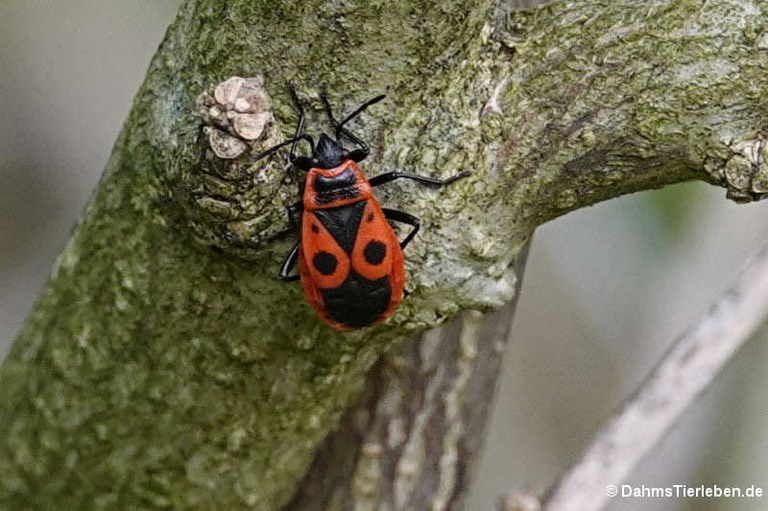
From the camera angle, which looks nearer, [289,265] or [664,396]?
[289,265]

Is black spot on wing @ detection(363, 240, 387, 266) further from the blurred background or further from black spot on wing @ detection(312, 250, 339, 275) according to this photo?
the blurred background

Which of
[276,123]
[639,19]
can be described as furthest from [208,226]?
[639,19]

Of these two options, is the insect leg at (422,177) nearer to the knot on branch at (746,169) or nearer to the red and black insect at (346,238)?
the red and black insect at (346,238)

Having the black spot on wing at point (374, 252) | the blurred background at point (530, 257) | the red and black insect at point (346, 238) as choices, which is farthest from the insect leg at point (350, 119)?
the blurred background at point (530, 257)

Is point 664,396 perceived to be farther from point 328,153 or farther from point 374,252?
point 328,153

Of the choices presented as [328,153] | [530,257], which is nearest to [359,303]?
[328,153]
